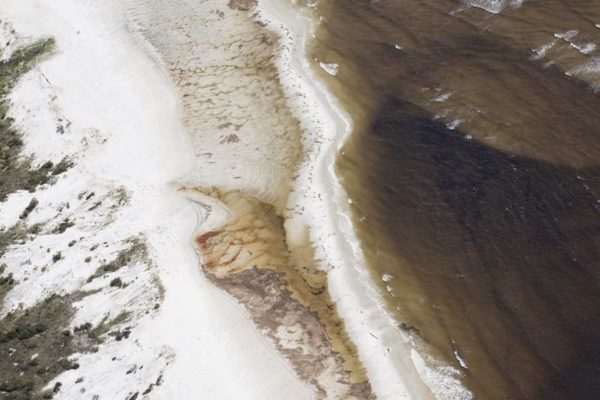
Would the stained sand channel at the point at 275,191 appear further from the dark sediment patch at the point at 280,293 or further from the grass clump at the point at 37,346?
the grass clump at the point at 37,346

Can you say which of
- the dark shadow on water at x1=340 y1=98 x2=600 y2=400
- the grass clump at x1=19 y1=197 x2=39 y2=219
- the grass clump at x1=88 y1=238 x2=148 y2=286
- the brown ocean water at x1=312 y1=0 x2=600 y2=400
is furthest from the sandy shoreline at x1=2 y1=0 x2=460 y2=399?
the dark shadow on water at x1=340 y1=98 x2=600 y2=400

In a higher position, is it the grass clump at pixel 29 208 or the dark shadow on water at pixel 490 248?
the grass clump at pixel 29 208

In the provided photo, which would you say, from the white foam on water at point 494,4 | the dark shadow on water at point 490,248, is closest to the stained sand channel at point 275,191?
A: the dark shadow on water at point 490,248

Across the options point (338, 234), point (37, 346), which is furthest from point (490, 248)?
point (37, 346)

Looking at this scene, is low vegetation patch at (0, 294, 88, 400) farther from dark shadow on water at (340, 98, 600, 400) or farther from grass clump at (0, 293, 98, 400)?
dark shadow on water at (340, 98, 600, 400)

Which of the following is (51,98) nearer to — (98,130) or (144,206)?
(98,130)

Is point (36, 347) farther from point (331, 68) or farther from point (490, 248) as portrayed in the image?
point (331, 68)
